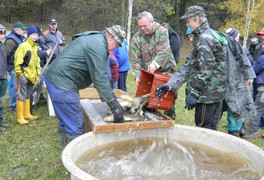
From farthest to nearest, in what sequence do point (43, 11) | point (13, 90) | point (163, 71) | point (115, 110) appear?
point (43, 11) → point (13, 90) → point (163, 71) → point (115, 110)

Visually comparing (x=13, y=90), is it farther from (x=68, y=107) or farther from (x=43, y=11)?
(x=43, y=11)

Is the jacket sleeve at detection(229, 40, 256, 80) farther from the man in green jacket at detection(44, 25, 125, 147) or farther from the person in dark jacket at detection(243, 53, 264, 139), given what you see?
the man in green jacket at detection(44, 25, 125, 147)

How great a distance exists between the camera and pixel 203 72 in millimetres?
3932

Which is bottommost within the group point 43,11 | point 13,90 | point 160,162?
point 160,162

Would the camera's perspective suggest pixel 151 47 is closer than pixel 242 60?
No

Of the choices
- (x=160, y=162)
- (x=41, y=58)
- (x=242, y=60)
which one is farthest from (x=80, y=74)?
(x=41, y=58)

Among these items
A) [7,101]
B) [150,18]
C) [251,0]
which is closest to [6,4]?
[251,0]

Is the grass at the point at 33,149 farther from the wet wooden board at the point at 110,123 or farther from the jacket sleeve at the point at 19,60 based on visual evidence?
the jacket sleeve at the point at 19,60

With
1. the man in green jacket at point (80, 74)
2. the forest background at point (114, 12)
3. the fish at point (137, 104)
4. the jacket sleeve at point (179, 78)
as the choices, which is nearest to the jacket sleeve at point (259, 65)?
the jacket sleeve at point (179, 78)

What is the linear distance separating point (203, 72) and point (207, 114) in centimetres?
69

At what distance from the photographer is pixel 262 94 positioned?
5.85 meters

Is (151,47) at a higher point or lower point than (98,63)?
higher

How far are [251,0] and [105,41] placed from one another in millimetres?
21352

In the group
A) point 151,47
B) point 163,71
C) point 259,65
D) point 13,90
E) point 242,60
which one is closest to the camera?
point 242,60
